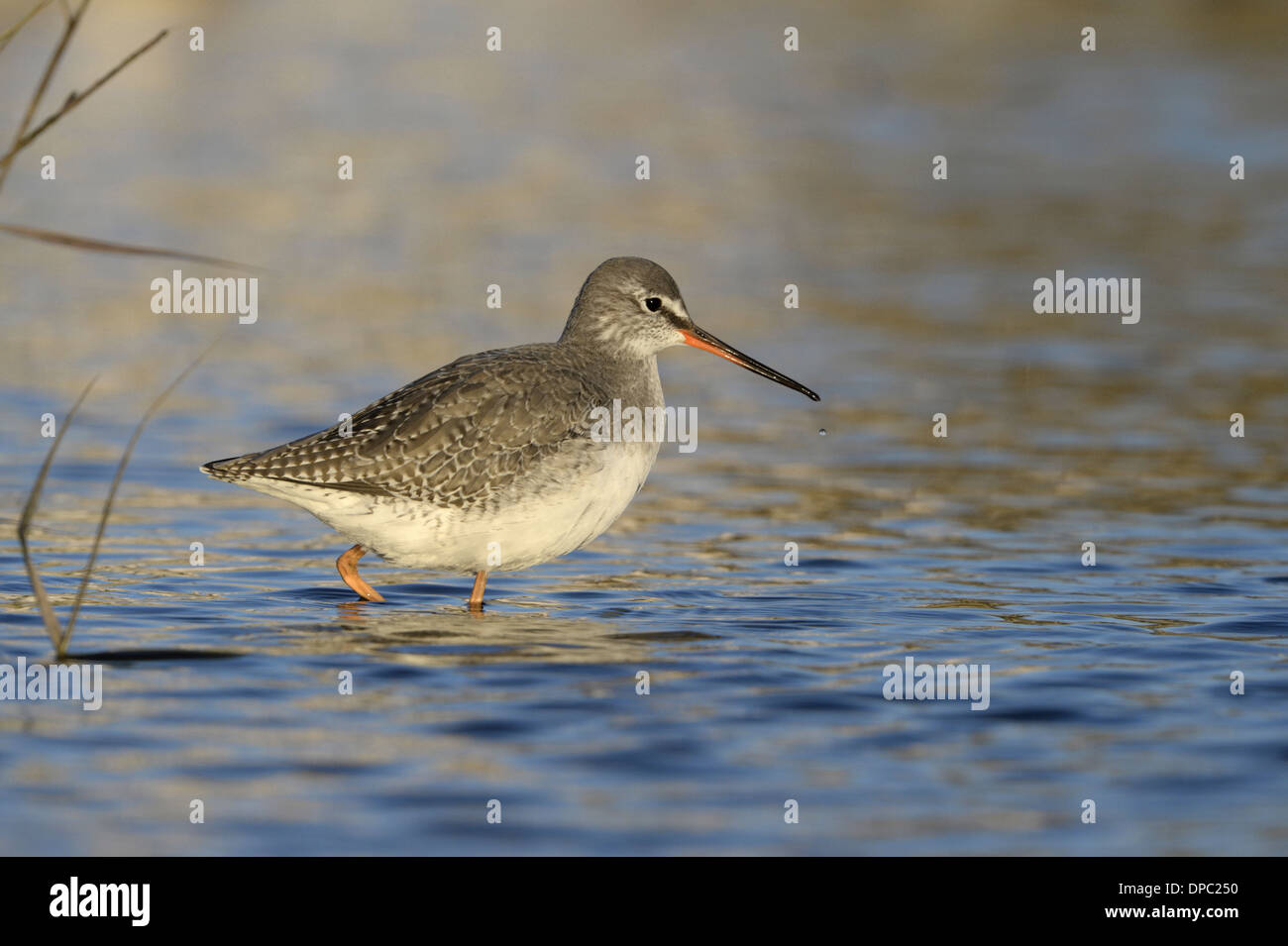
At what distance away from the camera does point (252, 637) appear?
9938mm

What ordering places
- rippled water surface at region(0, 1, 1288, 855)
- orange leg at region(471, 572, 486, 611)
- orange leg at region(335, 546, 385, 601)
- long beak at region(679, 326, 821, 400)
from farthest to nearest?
long beak at region(679, 326, 821, 400)
orange leg at region(335, 546, 385, 601)
orange leg at region(471, 572, 486, 611)
rippled water surface at region(0, 1, 1288, 855)

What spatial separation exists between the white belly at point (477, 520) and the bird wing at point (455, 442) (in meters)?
0.08

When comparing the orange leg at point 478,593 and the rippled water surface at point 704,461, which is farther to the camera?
the orange leg at point 478,593

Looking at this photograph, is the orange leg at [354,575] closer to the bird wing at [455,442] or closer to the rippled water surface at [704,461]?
the rippled water surface at [704,461]

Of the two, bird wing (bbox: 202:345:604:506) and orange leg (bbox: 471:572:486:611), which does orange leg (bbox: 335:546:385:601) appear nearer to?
orange leg (bbox: 471:572:486:611)

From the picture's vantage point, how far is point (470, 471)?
10500mm

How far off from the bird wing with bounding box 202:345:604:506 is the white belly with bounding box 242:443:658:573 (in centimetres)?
8

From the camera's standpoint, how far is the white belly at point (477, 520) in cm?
1041

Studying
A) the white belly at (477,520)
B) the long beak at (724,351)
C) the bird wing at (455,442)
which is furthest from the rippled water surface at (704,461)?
the long beak at (724,351)

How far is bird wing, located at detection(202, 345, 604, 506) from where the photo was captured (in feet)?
34.3

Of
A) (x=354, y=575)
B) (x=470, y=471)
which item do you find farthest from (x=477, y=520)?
(x=354, y=575)

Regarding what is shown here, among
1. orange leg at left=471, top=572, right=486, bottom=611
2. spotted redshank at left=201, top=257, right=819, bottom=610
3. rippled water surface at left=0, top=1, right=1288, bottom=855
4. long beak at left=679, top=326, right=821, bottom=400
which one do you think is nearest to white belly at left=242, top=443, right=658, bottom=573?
spotted redshank at left=201, top=257, right=819, bottom=610

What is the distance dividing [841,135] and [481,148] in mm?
6503
